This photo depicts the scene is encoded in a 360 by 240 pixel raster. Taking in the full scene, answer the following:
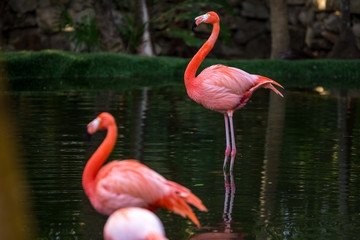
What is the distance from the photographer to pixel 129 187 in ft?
9.60

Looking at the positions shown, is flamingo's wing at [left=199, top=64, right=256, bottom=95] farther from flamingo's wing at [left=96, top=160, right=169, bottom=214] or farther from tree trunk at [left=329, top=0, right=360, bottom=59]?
tree trunk at [left=329, top=0, right=360, bottom=59]

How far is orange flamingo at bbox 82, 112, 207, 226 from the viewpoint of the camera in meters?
2.92

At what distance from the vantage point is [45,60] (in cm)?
1398

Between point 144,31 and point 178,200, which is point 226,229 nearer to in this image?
point 178,200

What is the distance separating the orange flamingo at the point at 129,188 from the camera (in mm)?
2920

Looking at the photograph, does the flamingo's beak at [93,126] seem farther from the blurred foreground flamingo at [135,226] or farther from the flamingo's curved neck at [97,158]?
the blurred foreground flamingo at [135,226]

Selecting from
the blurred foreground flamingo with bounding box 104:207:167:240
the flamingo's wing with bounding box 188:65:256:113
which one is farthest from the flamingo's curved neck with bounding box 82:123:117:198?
the flamingo's wing with bounding box 188:65:256:113

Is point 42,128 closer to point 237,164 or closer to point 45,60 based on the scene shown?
point 237,164

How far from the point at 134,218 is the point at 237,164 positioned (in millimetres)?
3503

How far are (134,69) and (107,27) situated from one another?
7.83 feet

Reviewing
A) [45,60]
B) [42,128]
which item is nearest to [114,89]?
[45,60]

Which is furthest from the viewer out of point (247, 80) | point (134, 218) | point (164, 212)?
point (247, 80)

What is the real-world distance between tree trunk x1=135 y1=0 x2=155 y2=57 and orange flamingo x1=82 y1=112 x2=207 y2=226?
45.3 feet

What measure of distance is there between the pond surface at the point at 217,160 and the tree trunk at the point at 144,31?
6.77 meters
